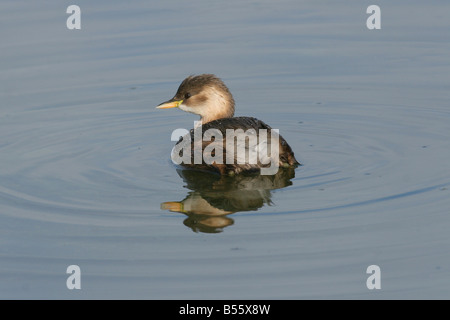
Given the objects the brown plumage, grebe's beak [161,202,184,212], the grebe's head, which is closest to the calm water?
grebe's beak [161,202,184,212]

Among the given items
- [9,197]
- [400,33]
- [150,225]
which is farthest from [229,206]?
[400,33]

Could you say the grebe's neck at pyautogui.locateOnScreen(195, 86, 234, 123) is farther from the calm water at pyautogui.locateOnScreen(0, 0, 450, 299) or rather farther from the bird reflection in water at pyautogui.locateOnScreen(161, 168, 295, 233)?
the bird reflection in water at pyautogui.locateOnScreen(161, 168, 295, 233)

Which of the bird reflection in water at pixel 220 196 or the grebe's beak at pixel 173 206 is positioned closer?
the bird reflection in water at pixel 220 196

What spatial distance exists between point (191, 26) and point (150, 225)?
657cm

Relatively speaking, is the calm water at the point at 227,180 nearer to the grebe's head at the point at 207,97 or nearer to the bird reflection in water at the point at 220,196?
the bird reflection in water at the point at 220,196

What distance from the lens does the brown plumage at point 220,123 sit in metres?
8.25

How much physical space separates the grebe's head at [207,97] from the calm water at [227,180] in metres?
0.54

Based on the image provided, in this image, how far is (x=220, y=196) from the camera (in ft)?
25.9

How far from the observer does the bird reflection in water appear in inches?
285

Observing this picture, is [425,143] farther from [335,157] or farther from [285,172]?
[285,172]

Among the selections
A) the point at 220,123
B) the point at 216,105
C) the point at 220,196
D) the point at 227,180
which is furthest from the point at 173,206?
the point at 216,105

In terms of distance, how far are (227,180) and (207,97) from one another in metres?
1.39

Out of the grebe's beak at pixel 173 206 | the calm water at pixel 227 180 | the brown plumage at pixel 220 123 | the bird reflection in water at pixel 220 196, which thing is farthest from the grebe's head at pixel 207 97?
the grebe's beak at pixel 173 206

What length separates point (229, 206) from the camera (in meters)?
7.59
